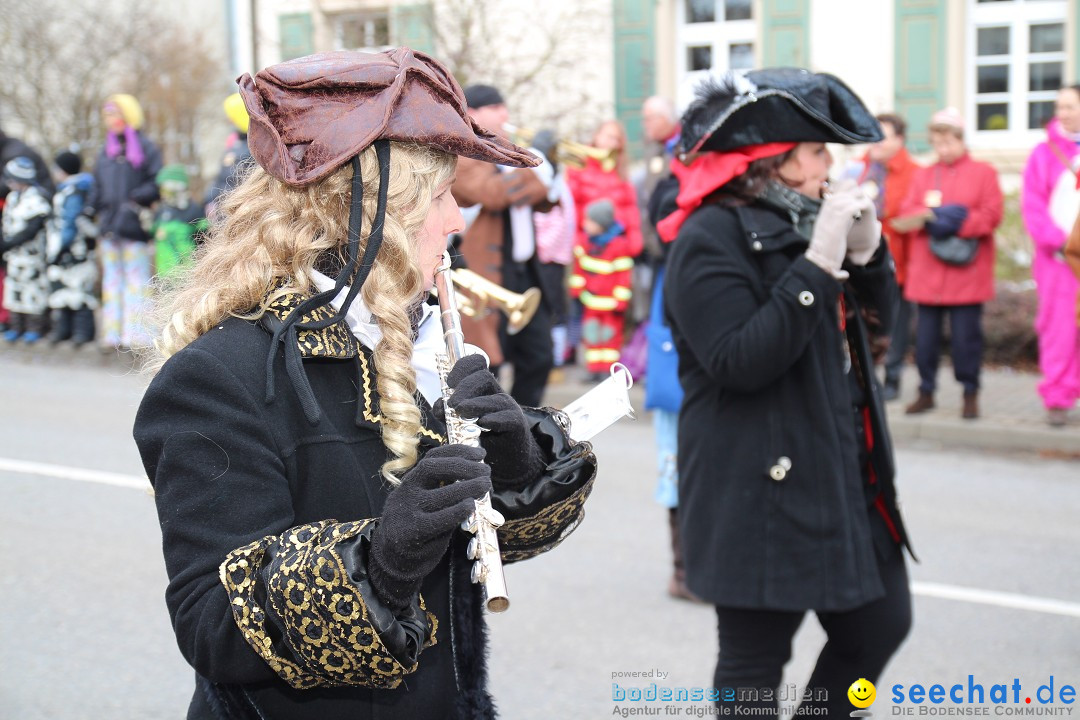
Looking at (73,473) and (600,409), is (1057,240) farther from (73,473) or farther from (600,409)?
(600,409)

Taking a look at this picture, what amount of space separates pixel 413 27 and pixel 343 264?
12581mm

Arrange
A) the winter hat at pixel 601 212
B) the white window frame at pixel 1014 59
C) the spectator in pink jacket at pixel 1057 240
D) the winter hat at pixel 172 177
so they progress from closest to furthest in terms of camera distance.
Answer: the spectator in pink jacket at pixel 1057 240 < the winter hat at pixel 601 212 < the winter hat at pixel 172 177 < the white window frame at pixel 1014 59

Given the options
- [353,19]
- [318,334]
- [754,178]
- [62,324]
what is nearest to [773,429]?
[754,178]

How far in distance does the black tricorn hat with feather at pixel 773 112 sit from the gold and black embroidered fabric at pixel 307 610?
1656 millimetres

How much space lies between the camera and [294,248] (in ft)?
6.02

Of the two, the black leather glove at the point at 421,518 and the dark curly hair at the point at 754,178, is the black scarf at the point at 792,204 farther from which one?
the black leather glove at the point at 421,518

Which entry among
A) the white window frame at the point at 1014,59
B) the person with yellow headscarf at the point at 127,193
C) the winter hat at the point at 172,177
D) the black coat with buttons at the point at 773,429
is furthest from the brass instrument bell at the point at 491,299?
the white window frame at the point at 1014,59

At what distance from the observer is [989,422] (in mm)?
8070

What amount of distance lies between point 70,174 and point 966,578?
9.46 m

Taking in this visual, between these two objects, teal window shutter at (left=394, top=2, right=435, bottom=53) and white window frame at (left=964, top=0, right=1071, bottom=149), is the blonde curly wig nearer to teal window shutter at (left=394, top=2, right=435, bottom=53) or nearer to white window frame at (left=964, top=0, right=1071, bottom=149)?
teal window shutter at (left=394, top=2, right=435, bottom=53)

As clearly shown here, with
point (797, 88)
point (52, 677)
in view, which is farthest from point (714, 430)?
point (52, 677)

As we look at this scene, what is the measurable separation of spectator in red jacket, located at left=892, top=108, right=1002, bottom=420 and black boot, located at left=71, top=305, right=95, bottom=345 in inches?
303

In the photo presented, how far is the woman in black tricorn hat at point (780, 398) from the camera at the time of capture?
9.23ft

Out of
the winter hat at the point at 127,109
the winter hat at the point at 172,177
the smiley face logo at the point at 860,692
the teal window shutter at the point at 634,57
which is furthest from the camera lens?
the teal window shutter at the point at 634,57
